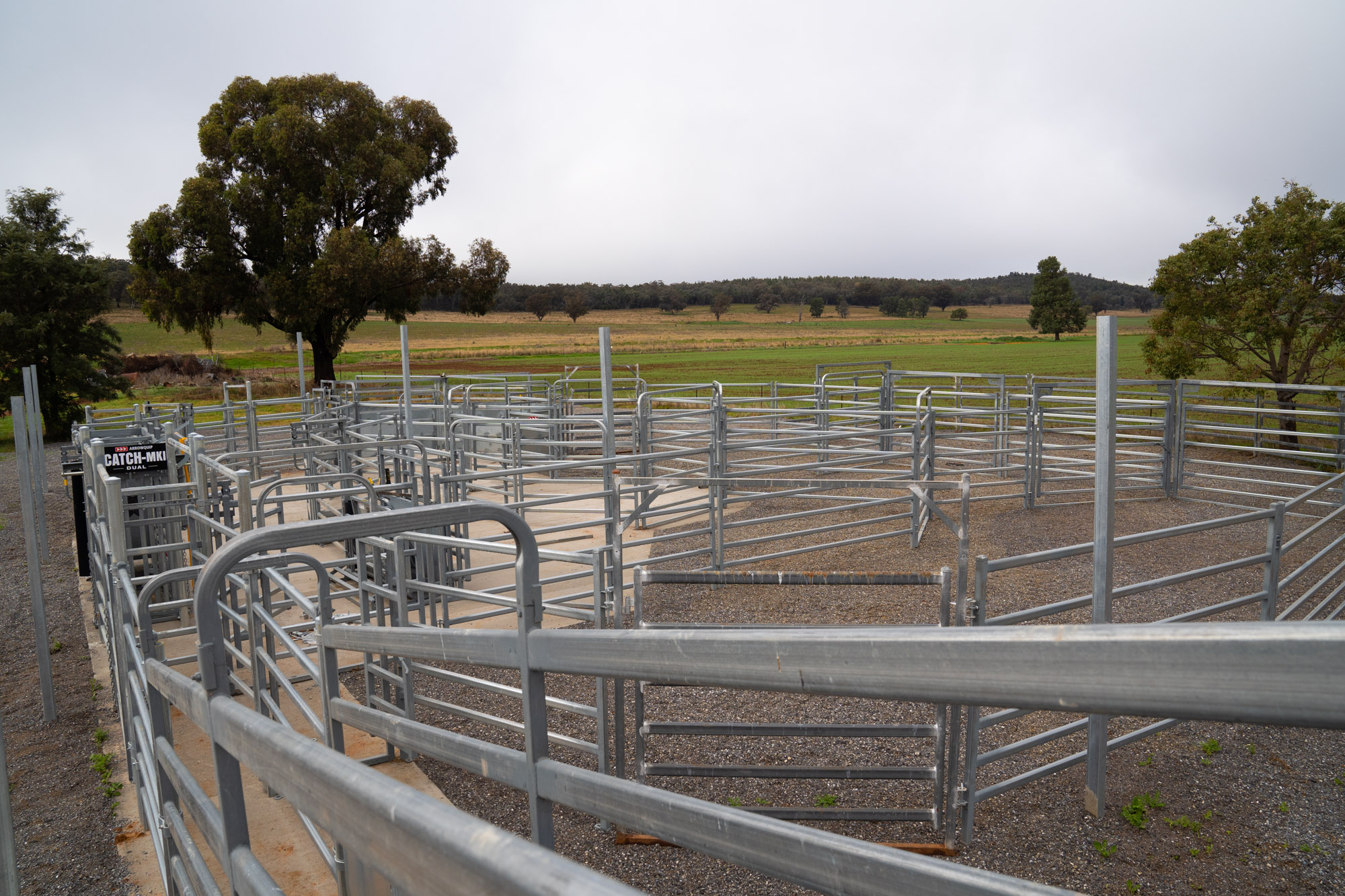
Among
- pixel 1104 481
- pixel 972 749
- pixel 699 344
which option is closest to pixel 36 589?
pixel 972 749

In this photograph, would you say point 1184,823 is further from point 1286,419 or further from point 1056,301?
point 1056,301

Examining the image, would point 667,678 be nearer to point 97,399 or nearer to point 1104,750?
point 1104,750

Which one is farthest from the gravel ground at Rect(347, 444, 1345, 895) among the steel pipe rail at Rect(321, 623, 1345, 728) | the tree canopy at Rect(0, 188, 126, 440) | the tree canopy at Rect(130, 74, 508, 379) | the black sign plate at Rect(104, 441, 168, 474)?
the tree canopy at Rect(0, 188, 126, 440)

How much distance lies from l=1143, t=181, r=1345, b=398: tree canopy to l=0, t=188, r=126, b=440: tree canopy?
31.2 m

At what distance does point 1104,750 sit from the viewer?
431 cm

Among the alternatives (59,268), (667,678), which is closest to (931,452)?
(667,678)

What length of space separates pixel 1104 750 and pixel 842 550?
6.12m

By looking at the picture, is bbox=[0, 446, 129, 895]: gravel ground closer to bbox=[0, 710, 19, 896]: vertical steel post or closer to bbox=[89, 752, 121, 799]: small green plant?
bbox=[89, 752, 121, 799]: small green plant

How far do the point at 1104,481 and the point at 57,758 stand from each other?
6.47m

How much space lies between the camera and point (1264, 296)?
17.7m

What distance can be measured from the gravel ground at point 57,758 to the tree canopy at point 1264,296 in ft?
64.7

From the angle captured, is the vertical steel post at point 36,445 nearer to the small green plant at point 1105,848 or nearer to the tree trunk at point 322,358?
the small green plant at point 1105,848

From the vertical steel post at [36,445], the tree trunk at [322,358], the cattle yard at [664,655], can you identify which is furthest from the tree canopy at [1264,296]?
the tree trunk at [322,358]

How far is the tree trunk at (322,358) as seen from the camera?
2986cm
